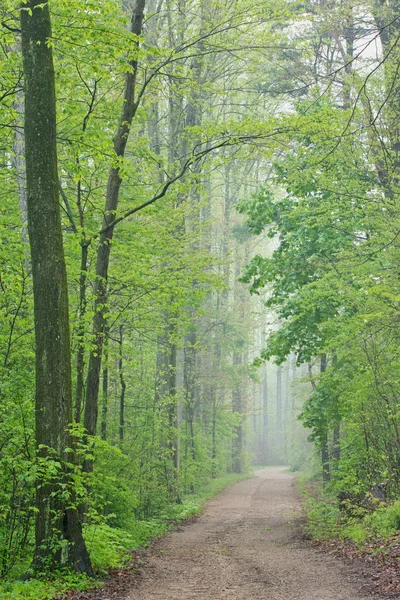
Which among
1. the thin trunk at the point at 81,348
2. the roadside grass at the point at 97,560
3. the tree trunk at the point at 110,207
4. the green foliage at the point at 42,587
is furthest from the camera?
the tree trunk at the point at 110,207

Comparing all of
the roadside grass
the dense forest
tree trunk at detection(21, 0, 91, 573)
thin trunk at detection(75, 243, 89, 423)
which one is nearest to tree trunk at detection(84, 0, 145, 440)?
the dense forest

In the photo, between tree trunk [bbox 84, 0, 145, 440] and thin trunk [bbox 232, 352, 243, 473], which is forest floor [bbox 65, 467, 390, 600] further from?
thin trunk [bbox 232, 352, 243, 473]

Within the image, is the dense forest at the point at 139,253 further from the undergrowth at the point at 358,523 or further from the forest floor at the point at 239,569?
the forest floor at the point at 239,569

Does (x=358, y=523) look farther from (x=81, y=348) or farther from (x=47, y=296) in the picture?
(x=47, y=296)

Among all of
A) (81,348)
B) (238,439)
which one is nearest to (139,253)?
(81,348)

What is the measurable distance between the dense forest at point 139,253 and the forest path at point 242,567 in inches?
30.8

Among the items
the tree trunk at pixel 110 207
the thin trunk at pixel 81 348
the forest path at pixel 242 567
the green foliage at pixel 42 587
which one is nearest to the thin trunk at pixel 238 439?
the forest path at pixel 242 567

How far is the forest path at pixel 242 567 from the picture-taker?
6.70 metres

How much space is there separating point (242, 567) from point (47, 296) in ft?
15.4

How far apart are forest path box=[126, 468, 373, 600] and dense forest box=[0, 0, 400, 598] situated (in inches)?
30.8

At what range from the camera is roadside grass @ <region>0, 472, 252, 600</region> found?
5.90 meters

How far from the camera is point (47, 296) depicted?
23.2ft

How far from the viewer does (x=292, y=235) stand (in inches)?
608

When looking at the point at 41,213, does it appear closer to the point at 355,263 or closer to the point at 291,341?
the point at 355,263
